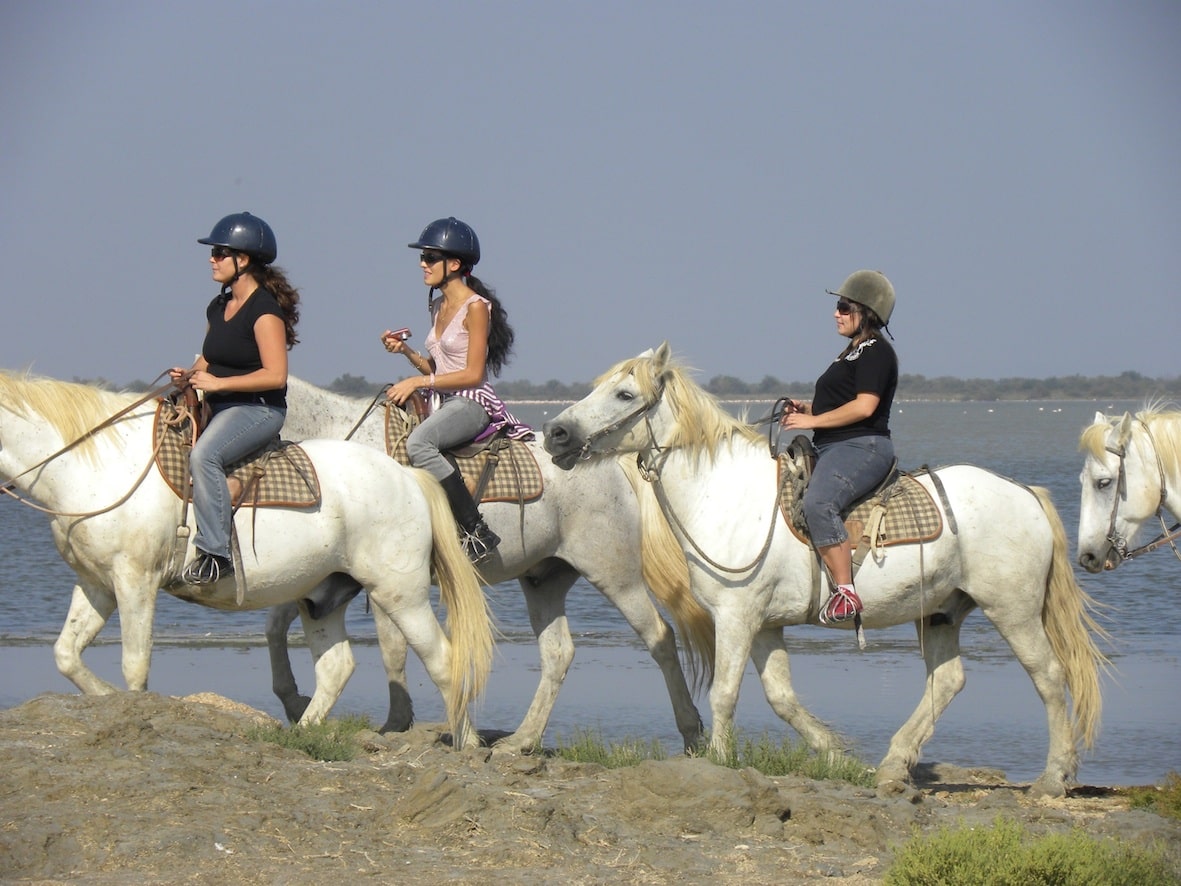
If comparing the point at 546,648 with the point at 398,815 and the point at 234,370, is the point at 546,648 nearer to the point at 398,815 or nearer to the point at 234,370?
the point at 234,370

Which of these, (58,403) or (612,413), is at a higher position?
(612,413)

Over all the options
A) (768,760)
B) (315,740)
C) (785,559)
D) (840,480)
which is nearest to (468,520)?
(315,740)

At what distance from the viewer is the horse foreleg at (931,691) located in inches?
327

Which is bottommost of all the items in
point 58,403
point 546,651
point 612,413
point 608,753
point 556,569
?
point 608,753

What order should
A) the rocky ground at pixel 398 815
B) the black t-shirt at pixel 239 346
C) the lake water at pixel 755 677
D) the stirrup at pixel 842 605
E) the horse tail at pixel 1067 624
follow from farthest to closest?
the lake water at pixel 755 677 → the horse tail at pixel 1067 624 → the black t-shirt at pixel 239 346 → the stirrup at pixel 842 605 → the rocky ground at pixel 398 815

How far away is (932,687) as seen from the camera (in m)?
8.45

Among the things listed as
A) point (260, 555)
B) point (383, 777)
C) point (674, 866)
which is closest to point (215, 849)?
point (383, 777)

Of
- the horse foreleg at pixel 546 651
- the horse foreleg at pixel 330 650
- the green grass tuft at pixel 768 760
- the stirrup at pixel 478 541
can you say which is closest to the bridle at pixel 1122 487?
the green grass tuft at pixel 768 760

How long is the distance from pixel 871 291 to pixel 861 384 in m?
0.50

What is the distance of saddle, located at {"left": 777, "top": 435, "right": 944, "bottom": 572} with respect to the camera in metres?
7.91

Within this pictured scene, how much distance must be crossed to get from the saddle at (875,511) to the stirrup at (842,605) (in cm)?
21

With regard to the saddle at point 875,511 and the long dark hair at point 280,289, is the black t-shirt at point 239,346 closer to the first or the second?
the long dark hair at point 280,289

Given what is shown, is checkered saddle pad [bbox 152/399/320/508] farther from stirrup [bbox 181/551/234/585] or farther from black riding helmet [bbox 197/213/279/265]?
black riding helmet [bbox 197/213/279/265]

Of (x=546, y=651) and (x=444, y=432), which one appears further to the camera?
(x=546, y=651)
